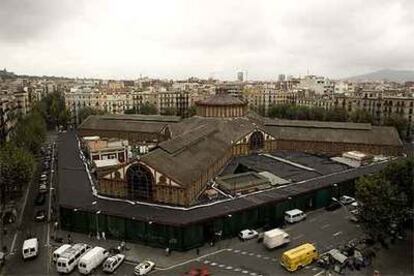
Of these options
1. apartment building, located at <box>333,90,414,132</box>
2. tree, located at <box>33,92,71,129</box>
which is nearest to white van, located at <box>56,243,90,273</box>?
apartment building, located at <box>333,90,414,132</box>

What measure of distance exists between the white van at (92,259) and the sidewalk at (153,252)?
115 inches

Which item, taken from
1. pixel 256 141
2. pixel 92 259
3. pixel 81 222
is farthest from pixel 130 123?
pixel 92 259

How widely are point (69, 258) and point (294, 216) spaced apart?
99.8 ft

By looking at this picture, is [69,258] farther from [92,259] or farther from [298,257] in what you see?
[298,257]

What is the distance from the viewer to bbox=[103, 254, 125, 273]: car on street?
43375 millimetres

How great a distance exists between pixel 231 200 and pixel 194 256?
11154 millimetres

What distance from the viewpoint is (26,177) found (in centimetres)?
6531

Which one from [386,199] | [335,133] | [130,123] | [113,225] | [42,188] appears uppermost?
[335,133]

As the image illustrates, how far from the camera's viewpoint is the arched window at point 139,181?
2148 inches

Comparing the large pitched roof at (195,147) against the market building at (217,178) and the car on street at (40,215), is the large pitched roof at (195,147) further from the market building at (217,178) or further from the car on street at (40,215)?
the car on street at (40,215)

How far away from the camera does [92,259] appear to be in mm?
43844

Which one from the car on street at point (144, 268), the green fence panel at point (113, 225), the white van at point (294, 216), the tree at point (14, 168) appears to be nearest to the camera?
the car on street at point (144, 268)

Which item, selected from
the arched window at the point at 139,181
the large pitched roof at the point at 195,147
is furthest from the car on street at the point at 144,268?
the arched window at the point at 139,181

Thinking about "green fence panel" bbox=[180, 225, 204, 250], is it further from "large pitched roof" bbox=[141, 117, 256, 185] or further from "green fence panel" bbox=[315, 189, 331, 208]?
"green fence panel" bbox=[315, 189, 331, 208]
